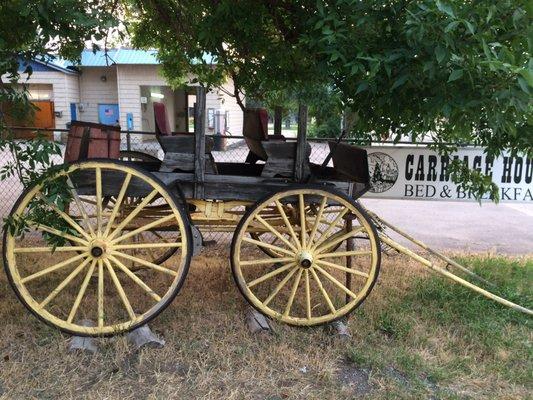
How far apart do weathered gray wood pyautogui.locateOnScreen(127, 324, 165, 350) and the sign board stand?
2942mm

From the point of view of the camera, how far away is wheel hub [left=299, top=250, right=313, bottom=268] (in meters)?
Answer: 3.30


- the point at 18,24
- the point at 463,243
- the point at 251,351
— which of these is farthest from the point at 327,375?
the point at 463,243

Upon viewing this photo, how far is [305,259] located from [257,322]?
0.61m

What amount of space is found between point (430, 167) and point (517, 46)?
306cm

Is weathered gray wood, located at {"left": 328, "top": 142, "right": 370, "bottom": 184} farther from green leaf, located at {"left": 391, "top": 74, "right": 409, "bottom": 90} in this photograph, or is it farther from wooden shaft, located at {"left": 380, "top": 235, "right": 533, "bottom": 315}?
green leaf, located at {"left": 391, "top": 74, "right": 409, "bottom": 90}

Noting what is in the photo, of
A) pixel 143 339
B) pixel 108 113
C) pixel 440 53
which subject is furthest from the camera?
pixel 108 113

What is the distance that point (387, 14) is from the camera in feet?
8.11

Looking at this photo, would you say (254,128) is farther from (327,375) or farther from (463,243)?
(463,243)

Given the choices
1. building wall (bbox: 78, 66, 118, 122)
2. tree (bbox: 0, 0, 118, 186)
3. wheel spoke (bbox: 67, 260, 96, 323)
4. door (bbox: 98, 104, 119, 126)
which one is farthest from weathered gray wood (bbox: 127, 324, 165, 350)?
building wall (bbox: 78, 66, 118, 122)

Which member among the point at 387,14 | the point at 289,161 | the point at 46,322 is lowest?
the point at 46,322

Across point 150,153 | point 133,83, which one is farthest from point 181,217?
point 133,83

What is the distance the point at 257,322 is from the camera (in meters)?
3.46

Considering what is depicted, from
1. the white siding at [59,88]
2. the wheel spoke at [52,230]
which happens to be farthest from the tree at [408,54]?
the white siding at [59,88]

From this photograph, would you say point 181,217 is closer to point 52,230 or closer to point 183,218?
point 183,218
